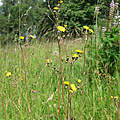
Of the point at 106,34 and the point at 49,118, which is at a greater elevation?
the point at 106,34

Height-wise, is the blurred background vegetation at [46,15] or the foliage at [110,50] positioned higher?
the blurred background vegetation at [46,15]

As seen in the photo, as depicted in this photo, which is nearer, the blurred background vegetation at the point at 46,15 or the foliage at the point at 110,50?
the blurred background vegetation at the point at 46,15

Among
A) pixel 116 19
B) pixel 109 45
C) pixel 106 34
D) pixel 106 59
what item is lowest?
pixel 106 59

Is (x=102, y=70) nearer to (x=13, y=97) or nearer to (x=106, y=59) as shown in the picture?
(x=106, y=59)

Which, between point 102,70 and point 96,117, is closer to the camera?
point 96,117

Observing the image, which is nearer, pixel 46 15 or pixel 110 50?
pixel 110 50

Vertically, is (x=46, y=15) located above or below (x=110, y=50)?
above

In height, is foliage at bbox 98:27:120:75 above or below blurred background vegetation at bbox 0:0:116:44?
below

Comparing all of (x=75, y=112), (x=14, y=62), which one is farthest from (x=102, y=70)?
(x=14, y=62)

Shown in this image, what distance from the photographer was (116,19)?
183 cm

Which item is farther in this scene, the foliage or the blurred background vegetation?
the foliage

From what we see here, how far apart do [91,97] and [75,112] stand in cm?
25

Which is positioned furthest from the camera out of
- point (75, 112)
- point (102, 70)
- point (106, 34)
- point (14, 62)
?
point (14, 62)

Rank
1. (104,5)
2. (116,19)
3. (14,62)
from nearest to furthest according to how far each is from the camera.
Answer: (104,5)
(116,19)
(14,62)
